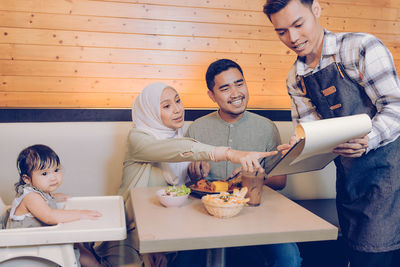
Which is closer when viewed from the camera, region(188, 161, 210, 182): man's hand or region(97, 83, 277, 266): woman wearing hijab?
region(97, 83, 277, 266): woman wearing hijab

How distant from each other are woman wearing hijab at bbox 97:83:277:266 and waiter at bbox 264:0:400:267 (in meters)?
0.64

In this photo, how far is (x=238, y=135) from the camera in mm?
2248

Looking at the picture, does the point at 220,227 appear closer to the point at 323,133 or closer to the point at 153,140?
the point at 323,133

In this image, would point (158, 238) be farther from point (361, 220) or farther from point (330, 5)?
point (330, 5)

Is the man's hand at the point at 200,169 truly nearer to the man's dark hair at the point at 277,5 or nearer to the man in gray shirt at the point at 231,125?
the man in gray shirt at the point at 231,125

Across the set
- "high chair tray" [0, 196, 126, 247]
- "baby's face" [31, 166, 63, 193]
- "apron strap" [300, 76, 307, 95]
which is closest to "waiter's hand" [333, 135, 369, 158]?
"apron strap" [300, 76, 307, 95]

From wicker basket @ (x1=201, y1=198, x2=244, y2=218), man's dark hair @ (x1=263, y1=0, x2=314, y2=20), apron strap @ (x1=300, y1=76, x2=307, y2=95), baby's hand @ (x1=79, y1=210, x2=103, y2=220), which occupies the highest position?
man's dark hair @ (x1=263, y1=0, x2=314, y2=20)

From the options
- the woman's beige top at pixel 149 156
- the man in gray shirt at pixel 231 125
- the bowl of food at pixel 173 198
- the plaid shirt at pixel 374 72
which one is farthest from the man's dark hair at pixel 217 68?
the bowl of food at pixel 173 198

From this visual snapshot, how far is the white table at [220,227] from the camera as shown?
1190 millimetres

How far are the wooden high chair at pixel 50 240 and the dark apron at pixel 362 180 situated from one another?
99cm

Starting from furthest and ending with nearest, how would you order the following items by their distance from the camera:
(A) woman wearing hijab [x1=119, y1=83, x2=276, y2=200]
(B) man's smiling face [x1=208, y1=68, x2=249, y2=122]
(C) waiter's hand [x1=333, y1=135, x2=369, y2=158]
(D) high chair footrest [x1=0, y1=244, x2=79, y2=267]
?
(B) man's smiling face [x1=208, y1=68, x2=249, y2=122] < (A) woman wearing hijab [x1=119, y1=83, x2=276, y2=200] < (C) waiter's hand [x1=333, y1=135, x2=369, y2=158] < (D) high chair footrest [x1=0, y1=244, x2=79, y2=267]

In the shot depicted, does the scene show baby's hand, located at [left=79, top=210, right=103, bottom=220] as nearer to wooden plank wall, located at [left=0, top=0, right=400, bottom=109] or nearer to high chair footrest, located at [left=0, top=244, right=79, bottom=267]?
high chair footrest, located at [left=0, top=244, right=79, bottom=267]

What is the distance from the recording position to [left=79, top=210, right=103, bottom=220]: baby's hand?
148 centimetres

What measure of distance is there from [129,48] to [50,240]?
188 centimetres
